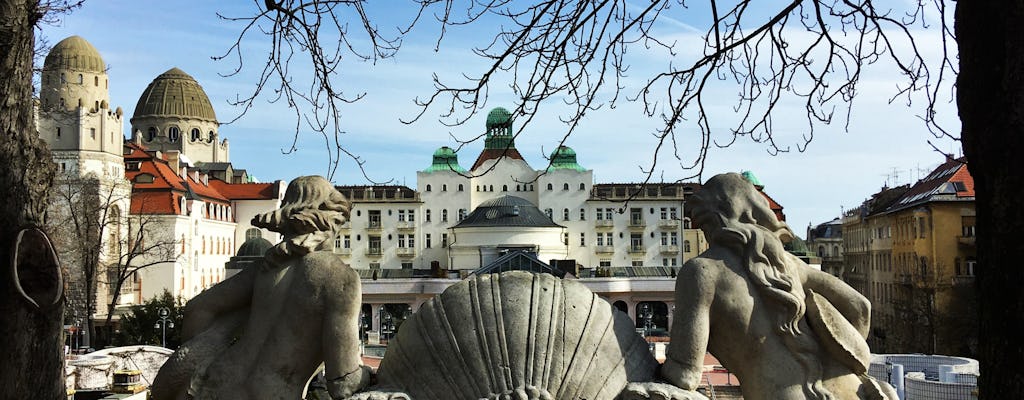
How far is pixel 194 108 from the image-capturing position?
301 feet

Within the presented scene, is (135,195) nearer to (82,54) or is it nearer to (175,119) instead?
(82,54)

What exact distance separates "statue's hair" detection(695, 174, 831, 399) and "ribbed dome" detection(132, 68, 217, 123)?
91.6 metres

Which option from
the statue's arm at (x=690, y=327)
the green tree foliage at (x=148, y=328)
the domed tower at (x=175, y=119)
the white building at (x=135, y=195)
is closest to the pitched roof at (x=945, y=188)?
the white building at (x=135, y=195)

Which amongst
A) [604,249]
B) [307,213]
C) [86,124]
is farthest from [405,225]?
[307,213]

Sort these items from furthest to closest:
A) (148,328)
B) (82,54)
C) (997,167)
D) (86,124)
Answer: (82,54) < (86,124) < (148,328) < (997,167)

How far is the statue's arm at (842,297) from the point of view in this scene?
404 centimetres

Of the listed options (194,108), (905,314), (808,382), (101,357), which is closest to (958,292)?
(905,314)

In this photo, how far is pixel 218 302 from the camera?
406 cm

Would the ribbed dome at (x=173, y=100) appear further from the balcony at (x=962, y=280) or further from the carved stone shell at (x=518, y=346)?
the carved stone shell at (x=518, y=346)

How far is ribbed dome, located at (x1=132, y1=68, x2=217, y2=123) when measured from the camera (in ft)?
299

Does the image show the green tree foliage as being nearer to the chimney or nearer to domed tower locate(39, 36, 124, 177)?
domed tower locate(39, 36, 124, 177)

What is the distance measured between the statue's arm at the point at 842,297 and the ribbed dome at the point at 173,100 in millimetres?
91652

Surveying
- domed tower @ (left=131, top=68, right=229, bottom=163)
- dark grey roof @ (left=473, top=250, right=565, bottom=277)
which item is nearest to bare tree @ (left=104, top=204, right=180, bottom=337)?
dark grey roof @ (left=473, top=250, right=565, bottom=277)

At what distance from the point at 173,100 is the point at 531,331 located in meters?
94.7
